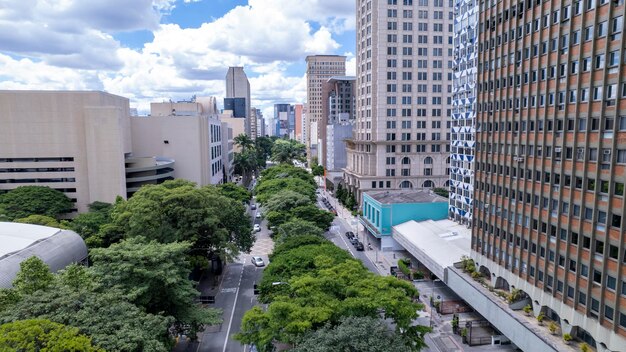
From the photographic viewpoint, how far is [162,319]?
30.5 metres

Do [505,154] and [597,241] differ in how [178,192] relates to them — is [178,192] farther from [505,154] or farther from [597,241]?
[597,241]

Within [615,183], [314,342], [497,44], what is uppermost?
[497,44]

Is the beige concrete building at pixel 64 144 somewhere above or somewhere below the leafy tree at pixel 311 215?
above

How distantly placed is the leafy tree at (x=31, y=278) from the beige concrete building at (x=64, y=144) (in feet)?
171

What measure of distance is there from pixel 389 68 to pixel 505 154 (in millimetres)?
51567

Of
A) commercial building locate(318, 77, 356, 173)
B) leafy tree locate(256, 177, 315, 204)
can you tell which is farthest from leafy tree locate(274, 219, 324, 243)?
commercial building locate(318, 77, 356, 173)

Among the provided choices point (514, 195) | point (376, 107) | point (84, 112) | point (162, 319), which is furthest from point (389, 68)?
point (162, 319)


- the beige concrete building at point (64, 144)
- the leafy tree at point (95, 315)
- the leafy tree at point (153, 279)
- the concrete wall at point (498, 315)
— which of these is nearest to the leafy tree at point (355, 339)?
the leafy tree at point (95, 315)

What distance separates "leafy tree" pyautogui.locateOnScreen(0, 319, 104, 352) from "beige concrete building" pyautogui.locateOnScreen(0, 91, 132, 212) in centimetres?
6040

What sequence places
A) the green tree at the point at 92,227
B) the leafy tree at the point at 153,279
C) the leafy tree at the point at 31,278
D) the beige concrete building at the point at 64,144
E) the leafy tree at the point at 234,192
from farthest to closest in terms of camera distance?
the leafy tree at the point at 234,192 < the beige concrete building at the point at 64,144 < the green tree at the point at 92,227 < the leafy tree at the point at 153,279 < the leafy tree at the point at 31,278

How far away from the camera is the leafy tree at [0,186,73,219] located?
2680 inches

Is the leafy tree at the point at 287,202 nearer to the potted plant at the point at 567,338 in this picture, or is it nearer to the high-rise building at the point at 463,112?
the high-rise building at the point at 463,112

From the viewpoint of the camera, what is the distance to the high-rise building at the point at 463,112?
189 feet

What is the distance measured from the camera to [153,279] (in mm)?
33344
